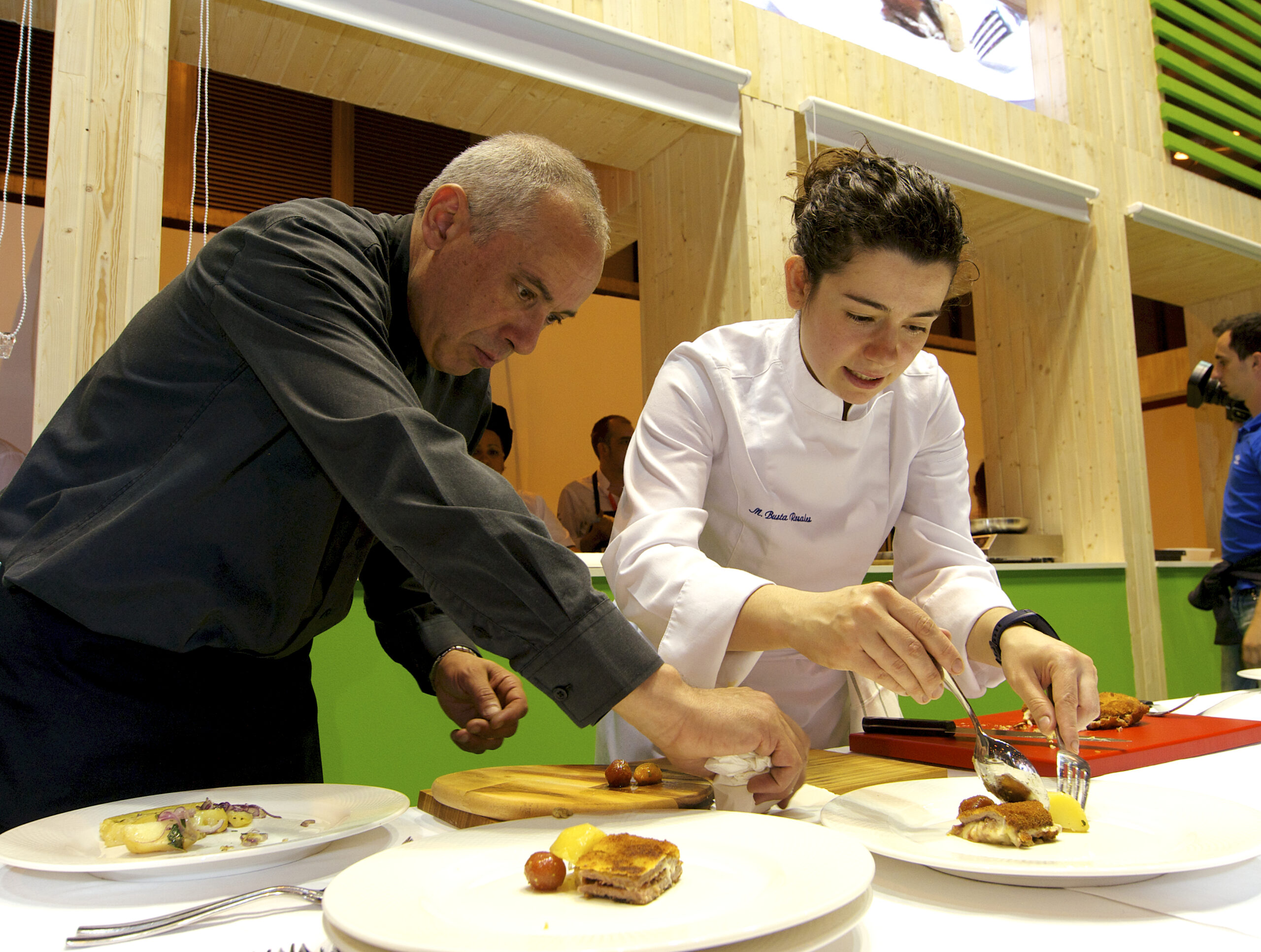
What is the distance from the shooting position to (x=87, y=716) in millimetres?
1072

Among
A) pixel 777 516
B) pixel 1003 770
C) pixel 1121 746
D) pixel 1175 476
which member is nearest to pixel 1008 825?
pixel 1003 770

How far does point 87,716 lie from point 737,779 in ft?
2.49

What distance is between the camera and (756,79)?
143 inches

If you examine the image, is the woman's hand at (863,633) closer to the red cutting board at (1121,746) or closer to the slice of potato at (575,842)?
the red cutting board at (1121,746)

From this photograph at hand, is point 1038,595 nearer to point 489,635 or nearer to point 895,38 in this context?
point 895,38

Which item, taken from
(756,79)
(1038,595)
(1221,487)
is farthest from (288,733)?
(1221,487)

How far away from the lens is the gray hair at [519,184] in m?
1.24

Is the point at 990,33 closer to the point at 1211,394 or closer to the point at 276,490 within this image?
the point at 1211,394

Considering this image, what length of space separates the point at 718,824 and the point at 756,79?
11.3 ft

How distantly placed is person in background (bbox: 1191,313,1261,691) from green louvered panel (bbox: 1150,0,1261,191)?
2.05m

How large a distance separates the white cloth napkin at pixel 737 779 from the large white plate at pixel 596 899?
9 cm

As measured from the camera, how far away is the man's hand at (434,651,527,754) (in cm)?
122

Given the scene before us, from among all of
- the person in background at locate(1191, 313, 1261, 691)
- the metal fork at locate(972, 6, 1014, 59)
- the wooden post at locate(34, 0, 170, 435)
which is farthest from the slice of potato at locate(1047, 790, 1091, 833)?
the metal fork at locate(972, 6, 1014, 59)

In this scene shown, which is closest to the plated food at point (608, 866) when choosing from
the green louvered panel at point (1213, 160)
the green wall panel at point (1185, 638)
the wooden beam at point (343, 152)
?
the green wall panel at point (1185, 638)
